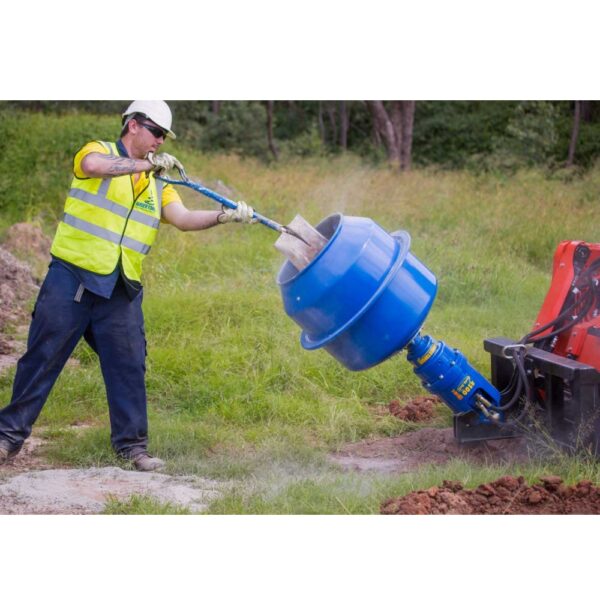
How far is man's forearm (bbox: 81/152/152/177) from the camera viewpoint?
4211 millimetres

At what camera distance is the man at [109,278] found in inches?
171

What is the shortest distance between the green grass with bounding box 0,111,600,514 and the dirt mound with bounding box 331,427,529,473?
0.42 ft

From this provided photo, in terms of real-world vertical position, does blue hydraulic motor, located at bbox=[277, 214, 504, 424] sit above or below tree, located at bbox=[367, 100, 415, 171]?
below

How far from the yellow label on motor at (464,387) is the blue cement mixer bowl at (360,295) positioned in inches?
17.2

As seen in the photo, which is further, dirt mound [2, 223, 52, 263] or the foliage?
the foliage

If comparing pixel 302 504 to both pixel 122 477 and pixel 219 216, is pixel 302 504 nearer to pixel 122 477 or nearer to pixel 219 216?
pixel 122 477

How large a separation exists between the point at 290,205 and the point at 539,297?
10.9 feet

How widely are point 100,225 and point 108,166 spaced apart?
321mm

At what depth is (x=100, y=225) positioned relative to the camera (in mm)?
4363

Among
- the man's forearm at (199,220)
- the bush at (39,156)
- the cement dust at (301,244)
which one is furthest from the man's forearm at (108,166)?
the bush at (39,156)

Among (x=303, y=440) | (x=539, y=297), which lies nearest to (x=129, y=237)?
(x=303, y=440)

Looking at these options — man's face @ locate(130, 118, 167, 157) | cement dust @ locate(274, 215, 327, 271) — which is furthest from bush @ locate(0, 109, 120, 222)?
cement dust @ locate(274, 215, 327, 271)

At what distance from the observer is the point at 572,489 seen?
3.82 m

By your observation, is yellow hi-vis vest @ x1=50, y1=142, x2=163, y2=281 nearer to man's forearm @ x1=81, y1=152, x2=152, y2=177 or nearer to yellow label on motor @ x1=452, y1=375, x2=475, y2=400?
man's forearm @ x1=81, y1=152, x2=152, y2=177
